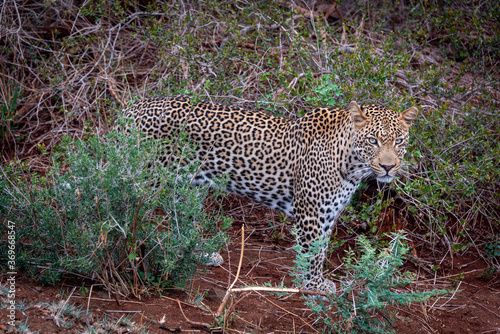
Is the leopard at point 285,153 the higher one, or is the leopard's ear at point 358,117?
the leopard's ear at point 358,117

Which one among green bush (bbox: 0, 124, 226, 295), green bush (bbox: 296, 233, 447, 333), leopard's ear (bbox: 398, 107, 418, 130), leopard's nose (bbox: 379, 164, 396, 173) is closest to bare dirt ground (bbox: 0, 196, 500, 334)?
green bush (bbox: 0, 124, 226, 295)

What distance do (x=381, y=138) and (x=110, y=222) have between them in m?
2.82

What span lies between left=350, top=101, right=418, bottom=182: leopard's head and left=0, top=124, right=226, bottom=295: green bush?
5.85 feet

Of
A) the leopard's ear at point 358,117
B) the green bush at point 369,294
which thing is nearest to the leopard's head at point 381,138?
the leopard's ear at point 358,117

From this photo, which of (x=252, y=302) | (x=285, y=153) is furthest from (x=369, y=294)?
(x=285, y=153)

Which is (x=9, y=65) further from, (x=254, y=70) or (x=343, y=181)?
(x=343, y=181)

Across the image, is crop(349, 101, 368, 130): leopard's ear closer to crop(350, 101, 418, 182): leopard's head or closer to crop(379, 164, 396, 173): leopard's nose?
crop(350, 101, 418, 182): leopard's head

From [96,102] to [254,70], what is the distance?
258 cm

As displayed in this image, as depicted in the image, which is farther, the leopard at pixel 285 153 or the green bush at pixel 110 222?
the leopard at pixel 285 153

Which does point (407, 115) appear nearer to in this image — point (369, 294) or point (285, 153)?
point (285, 153)

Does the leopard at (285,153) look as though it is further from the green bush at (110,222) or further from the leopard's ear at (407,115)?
the green bush at (110,222)

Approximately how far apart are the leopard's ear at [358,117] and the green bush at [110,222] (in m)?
1.89

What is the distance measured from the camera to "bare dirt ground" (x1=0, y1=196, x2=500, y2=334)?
13.4 ft

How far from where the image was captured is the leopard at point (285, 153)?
220 inches
